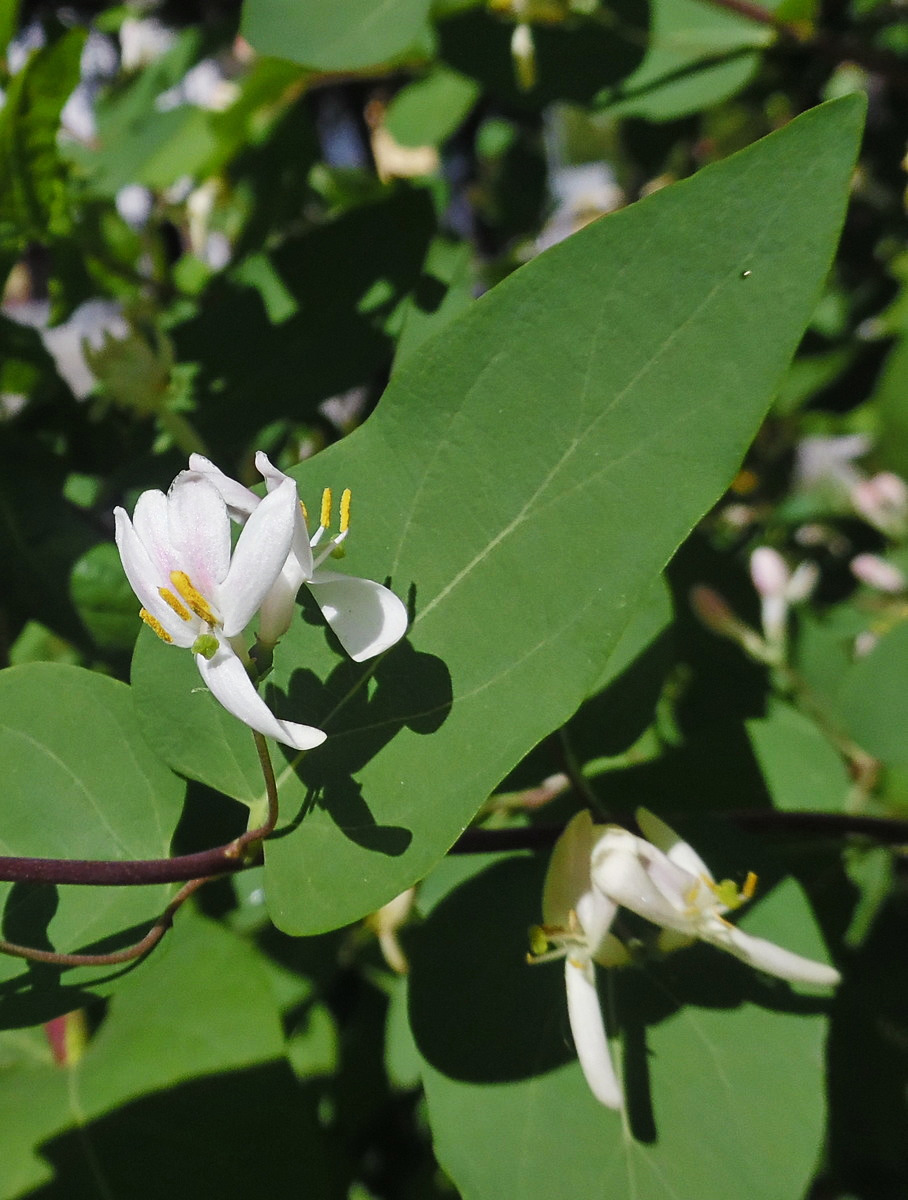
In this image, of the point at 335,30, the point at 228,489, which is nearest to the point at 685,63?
the point at 335,30

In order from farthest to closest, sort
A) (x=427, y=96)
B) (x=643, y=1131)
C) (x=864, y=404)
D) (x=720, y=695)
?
(x=864, y=404)
(x=427, y=96)
(x=720, y=695)
(x=643, y=1131)

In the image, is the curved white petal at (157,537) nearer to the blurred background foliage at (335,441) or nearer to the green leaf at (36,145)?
the blurred background foliage at (335,441)

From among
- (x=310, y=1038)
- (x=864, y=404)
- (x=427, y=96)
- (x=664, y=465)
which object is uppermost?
(x=664, y=465)

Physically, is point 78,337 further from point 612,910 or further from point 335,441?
point 612,910

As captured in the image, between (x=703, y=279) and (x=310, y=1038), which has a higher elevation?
(x=703, y=279)

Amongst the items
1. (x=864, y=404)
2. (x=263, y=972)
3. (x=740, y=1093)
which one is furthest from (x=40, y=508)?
(x=864, y=404)

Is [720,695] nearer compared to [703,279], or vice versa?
[703,279]

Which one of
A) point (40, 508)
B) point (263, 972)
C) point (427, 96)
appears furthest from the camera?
point (427, 96)

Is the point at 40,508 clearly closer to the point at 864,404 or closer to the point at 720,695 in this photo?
the point at 720,695
